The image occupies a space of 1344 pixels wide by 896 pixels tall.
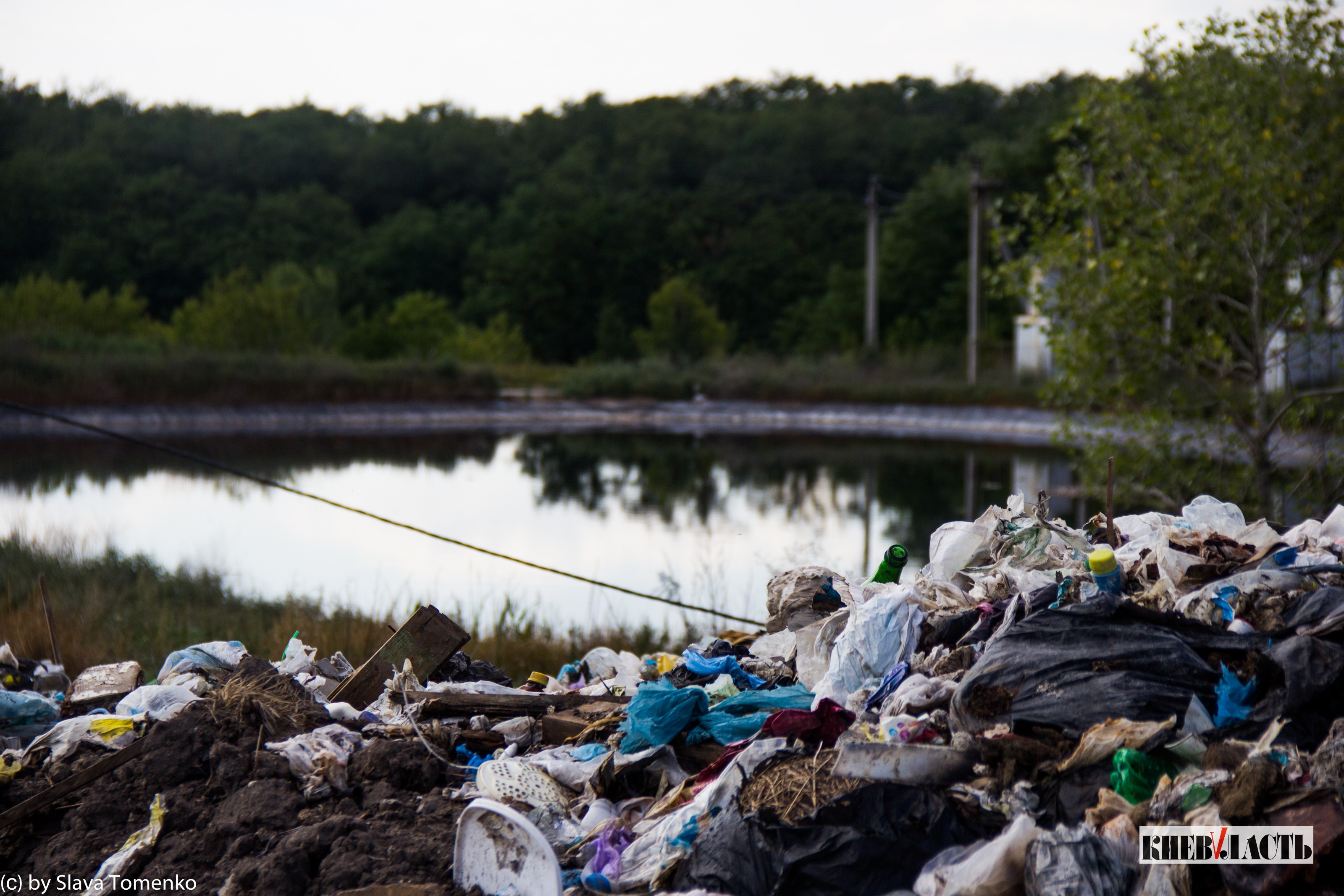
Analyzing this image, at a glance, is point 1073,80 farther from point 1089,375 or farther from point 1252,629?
point 1252,629

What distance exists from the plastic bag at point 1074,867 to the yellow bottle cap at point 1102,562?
3.63 feet

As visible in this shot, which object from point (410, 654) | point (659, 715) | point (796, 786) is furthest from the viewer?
point (410, 654)

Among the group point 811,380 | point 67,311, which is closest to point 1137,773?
point 811,380

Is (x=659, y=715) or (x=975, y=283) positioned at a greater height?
(x=975, y=283)

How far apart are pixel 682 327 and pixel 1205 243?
111ft

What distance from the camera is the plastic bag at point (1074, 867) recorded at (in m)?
2.57

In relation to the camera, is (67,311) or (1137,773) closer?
(1137,773)

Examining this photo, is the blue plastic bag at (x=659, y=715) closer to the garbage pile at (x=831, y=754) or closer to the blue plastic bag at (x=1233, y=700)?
the garbage pile at (x=831, y=754)

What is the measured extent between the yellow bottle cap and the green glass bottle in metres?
1.07

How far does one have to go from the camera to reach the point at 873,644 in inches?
152

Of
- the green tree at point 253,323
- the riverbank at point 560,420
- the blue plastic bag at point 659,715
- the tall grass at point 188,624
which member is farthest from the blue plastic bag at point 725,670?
the green tree at point 253,323

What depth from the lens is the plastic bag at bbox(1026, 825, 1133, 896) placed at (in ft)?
8.43

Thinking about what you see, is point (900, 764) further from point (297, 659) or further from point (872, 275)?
point (872, 275)

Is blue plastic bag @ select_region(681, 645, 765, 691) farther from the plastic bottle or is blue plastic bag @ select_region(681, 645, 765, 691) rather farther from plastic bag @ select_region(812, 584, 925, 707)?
the plastic bottle
